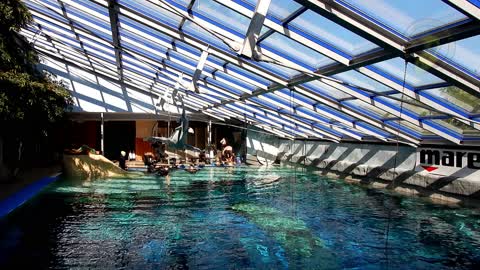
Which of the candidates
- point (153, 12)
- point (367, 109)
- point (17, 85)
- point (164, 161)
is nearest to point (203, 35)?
point (153, 12)

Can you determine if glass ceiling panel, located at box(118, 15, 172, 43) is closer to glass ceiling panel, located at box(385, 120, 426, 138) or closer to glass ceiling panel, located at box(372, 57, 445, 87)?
glass ceiling panel, located at box(372, 57, 445, 87)

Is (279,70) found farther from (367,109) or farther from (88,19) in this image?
(88,19)

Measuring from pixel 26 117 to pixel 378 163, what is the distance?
10.0 meters

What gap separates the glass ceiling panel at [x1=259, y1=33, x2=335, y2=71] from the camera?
7.33 meters

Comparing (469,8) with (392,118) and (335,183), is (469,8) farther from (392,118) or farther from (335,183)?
(335,183)

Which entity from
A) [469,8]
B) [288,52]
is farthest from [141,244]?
[469,8]

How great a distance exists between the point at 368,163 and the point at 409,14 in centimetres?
958

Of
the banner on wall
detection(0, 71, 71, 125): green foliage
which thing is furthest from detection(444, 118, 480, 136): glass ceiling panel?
detection(0, 71, 71, 125): green foliage

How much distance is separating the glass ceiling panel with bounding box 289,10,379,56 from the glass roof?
0.02 m

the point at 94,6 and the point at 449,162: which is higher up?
the point at 94,6

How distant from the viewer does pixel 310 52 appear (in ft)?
24.7

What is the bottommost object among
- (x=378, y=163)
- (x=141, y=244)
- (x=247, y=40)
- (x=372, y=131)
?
(x=141, y=244)

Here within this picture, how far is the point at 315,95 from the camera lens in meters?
10.0

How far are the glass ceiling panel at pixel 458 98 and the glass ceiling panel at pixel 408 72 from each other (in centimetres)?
32
